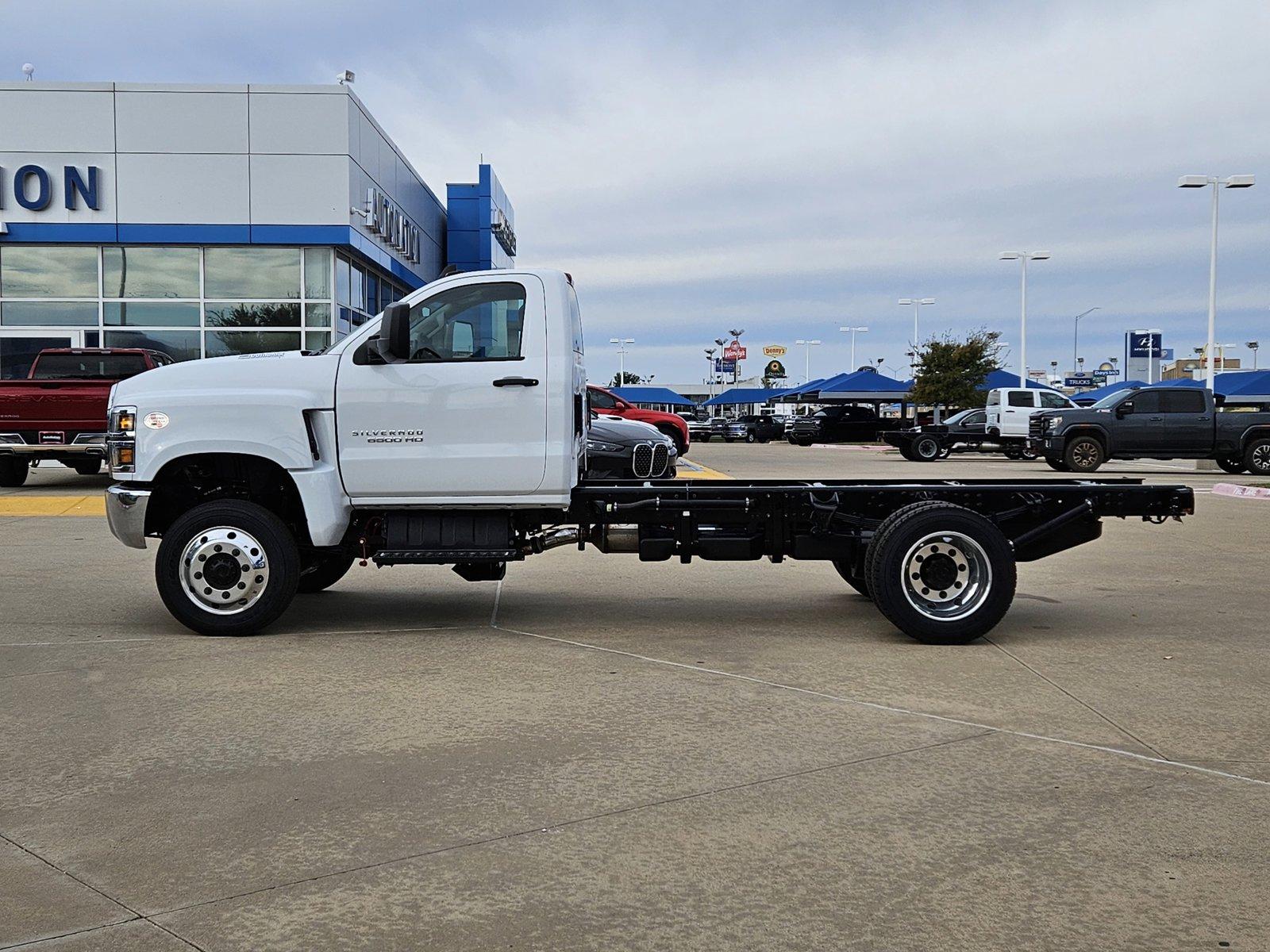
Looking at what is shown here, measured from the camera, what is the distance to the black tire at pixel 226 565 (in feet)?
25.4

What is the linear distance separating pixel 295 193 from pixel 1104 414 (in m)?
18.0

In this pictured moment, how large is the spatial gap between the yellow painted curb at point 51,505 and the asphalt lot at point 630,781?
7.56 meters

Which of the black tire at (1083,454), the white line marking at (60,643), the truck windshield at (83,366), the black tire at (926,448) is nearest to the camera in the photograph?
the white line marking at (60,643)

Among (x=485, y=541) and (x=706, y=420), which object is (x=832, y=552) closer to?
(x=485, y=541)

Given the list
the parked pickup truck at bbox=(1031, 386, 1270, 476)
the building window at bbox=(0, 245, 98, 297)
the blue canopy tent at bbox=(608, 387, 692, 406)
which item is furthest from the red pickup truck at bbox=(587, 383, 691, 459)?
the blue canopy tent at bbox=(608, 387, 692, 406)

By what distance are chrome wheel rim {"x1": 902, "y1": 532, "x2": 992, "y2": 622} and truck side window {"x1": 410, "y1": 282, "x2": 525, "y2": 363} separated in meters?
2.80

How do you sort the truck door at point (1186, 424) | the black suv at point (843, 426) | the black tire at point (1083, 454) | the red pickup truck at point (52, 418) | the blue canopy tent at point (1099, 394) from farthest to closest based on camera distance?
the black suv at point (843, 426), the blue canopy tent at point (1099, 394), the black tire at point (1083, 454), the truck door at point (1186, 424), the red pickup truck at point (52, 418)

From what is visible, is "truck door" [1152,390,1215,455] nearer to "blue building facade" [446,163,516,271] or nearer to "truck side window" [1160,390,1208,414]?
"truck side window" [1160,390,1208,414]

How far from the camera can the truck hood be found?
7.79m

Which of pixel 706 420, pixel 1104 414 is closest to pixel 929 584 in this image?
pixel 1104 414

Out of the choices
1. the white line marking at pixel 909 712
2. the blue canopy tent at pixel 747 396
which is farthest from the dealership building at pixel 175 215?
the blue canopy tent at pixel 747 396

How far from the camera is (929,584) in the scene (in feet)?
25.5

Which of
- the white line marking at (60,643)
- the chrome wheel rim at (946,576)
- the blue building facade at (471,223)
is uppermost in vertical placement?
the blue building facade at (471,223)

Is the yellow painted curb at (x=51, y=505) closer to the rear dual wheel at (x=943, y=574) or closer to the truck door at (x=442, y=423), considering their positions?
the truck door at (x=442, y=423)
